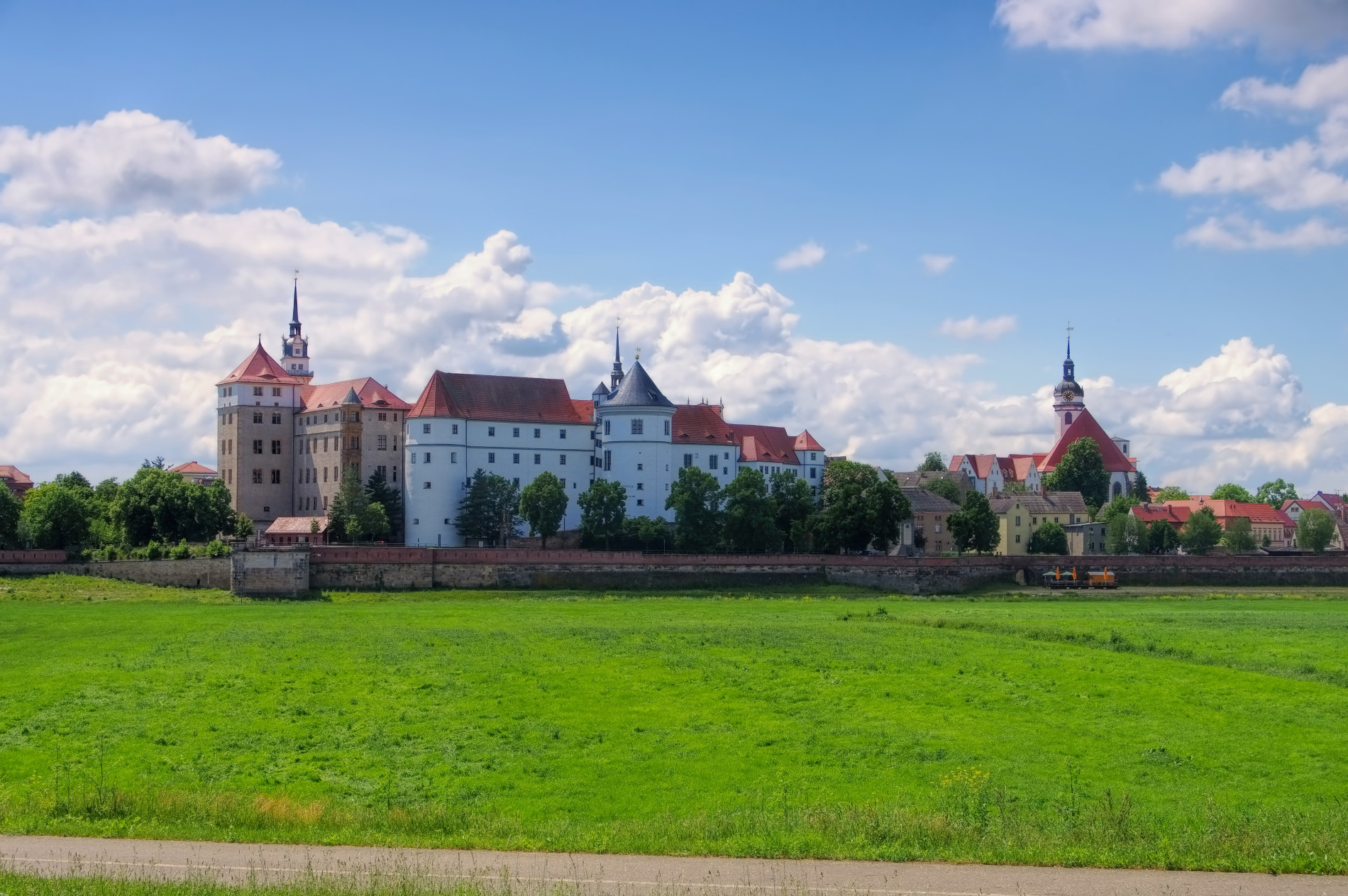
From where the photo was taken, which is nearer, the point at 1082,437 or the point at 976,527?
the point at 976,527

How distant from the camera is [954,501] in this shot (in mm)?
137125

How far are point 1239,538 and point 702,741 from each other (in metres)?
112

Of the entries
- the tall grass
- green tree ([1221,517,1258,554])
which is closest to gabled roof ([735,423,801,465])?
green tree ([1221,517,1258,554])

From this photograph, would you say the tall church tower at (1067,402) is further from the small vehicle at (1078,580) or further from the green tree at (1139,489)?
the small vehicle at (1078,580)

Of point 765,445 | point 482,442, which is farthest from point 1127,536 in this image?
point 482,442

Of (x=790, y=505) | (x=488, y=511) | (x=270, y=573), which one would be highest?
(x=790, y=505)

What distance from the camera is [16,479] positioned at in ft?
552

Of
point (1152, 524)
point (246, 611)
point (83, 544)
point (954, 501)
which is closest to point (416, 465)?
point (83, 544)

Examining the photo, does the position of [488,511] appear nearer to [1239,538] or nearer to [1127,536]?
[1127,536]

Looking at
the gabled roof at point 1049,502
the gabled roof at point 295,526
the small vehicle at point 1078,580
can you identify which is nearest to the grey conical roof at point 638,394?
the gabled roof at point 295,526

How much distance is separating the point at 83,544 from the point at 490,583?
96.4 feet

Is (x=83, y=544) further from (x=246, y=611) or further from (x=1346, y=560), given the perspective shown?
(x=1346, y=560)

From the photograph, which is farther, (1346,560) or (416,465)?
(416,465)

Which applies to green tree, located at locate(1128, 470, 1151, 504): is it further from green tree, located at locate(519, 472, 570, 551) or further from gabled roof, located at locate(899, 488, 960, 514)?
green tree, located at locate(519, 472, 570, 551)
